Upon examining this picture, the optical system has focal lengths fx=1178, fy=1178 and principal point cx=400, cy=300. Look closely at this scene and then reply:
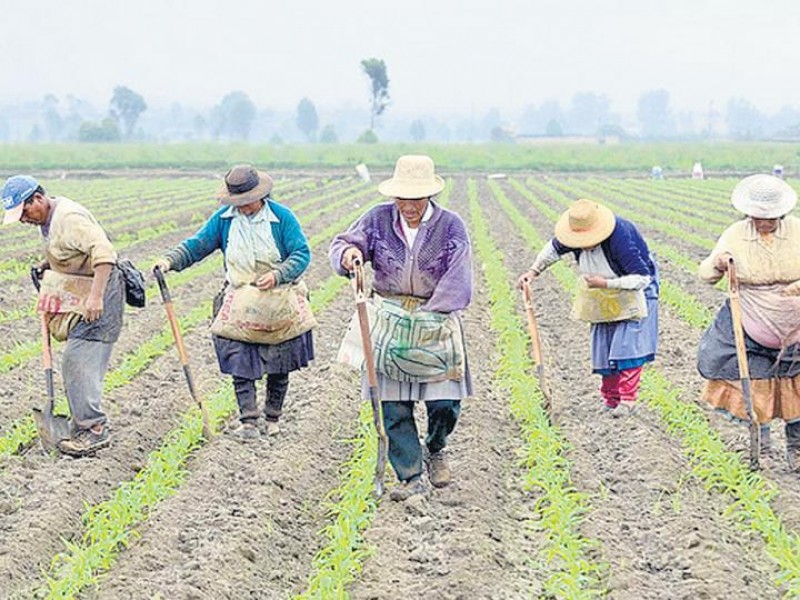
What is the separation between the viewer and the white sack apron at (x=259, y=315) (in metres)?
6.45

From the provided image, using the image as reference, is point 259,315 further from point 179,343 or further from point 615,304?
point 615,304

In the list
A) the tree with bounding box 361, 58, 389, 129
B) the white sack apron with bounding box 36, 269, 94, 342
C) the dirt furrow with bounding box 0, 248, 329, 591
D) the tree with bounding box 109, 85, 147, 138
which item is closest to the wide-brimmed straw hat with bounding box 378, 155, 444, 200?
the white sack apron with bounding box 36, 269, 94, 342

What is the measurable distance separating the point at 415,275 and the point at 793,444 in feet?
7.17

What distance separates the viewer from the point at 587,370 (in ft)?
28.6

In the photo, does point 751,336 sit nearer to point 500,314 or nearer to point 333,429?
point 333,429

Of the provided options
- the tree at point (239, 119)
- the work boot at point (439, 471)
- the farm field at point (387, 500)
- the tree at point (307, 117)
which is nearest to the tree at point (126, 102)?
the tree at point (239, 119)

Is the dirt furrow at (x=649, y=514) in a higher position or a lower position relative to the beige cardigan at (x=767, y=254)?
lower

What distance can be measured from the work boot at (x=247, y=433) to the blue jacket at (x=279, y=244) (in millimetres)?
888

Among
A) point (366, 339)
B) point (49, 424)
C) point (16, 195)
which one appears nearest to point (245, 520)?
point (366, 339)

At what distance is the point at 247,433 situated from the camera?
6.71 metres

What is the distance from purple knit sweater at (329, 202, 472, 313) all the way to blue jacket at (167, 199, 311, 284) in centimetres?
98

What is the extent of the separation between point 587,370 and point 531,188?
26.0 metres

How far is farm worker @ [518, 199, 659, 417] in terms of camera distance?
673cm

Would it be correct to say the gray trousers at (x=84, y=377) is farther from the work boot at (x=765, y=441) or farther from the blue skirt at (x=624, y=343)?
the work boot at (x=765, y=441)
